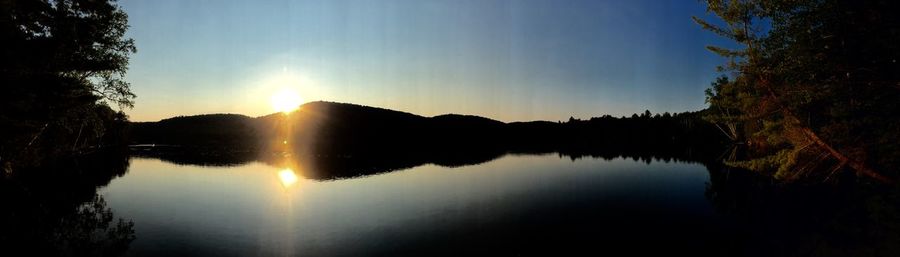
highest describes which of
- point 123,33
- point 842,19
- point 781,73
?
point 123,33

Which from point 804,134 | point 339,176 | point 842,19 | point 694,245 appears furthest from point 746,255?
point 339,176

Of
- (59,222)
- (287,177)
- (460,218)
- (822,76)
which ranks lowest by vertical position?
(460,218)

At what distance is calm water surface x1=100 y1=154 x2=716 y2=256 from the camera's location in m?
23.1

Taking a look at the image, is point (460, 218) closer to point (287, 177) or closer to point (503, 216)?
point (503, 216)

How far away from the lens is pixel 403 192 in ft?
142

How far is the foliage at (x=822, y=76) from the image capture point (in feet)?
48.3

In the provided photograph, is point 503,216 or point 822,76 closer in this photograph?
point 822,76

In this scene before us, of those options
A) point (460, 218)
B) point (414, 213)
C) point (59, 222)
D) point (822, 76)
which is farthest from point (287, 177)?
point (822, 76)

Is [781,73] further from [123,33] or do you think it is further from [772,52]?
[123,33]

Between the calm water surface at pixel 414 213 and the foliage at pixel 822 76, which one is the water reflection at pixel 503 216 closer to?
the calm water surface at pixel 414 213

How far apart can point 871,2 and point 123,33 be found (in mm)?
42243

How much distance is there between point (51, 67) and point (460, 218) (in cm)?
2605

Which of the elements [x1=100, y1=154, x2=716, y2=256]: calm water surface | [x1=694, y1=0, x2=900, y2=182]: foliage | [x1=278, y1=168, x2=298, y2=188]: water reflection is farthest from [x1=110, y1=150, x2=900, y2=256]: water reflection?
[x1=694, y1=0, x2=900, y2=182]: foliage

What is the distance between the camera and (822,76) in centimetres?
1619
